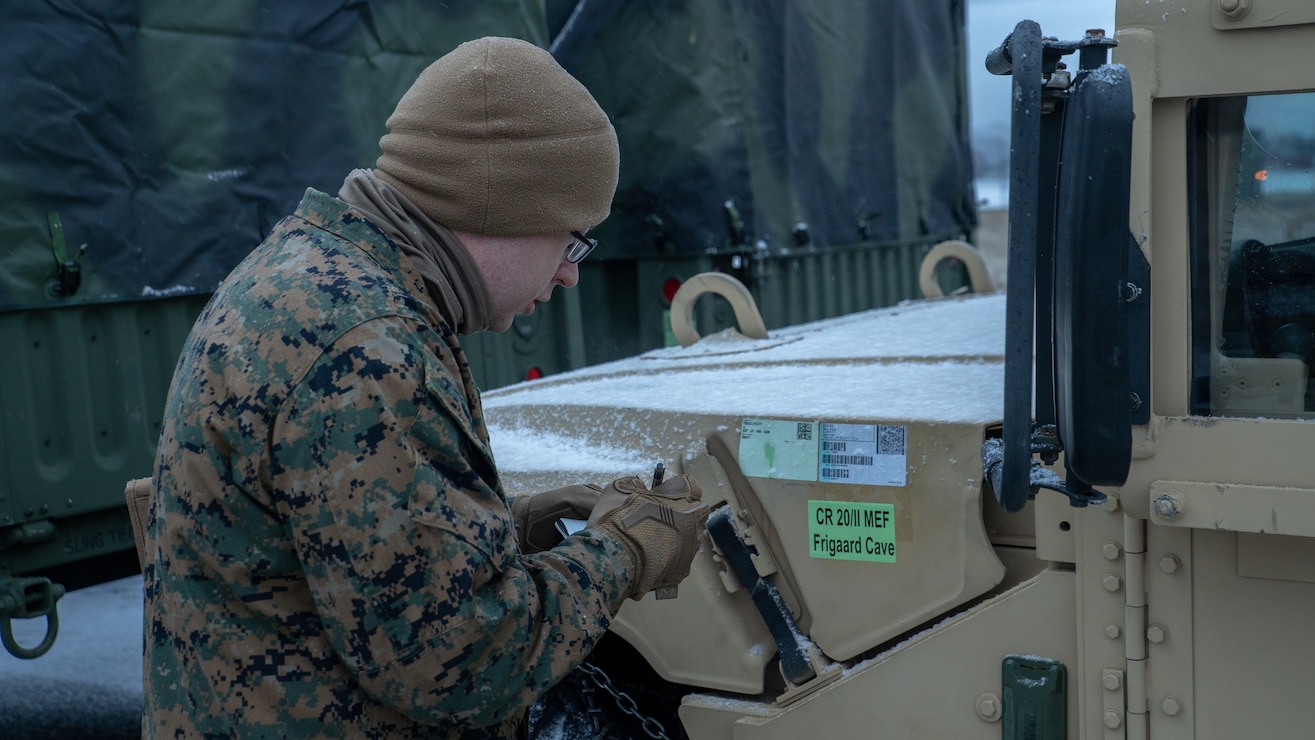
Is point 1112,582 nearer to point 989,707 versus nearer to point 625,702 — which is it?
point 989,707

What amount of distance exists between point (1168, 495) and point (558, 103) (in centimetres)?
87

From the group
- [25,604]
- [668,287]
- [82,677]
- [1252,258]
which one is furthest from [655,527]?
[82,677]

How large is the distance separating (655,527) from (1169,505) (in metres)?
0.63

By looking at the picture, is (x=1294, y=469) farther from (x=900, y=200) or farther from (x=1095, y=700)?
(x=900, y=200)

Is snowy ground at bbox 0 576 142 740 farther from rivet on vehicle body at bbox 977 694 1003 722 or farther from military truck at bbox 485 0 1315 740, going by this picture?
rivet on vehicle body at bbox 977 694 1003 722

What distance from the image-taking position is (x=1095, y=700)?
1766 millimetres

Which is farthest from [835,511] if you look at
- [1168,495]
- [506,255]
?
[506,255]

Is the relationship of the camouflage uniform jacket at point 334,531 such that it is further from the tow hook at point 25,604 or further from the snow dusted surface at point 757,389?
the tow hook at point 25,604

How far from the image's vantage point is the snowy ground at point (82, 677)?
173 inches

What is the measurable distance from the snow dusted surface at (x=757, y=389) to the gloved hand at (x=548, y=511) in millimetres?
407

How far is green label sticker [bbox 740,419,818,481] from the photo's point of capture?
2.06m

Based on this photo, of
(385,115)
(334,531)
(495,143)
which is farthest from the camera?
(385,115)

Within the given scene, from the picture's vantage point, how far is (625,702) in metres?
2.37

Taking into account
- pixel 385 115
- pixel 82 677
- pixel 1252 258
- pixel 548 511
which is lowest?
pixel 82 677
